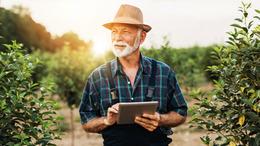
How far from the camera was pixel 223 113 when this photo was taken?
2.97 metres

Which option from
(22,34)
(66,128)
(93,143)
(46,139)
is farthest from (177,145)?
(22,34)

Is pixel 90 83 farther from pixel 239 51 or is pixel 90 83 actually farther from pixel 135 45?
pixel 239 51

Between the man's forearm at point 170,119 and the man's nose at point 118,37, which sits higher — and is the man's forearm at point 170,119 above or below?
below

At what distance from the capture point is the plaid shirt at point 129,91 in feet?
8.77

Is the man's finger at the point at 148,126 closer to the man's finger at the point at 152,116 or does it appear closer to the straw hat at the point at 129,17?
the man's finger at the point at 152,116

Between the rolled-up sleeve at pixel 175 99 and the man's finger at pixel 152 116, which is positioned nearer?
the man's finger at pixel 152 116

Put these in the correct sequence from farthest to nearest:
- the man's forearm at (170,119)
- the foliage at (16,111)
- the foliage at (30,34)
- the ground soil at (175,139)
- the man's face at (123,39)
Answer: the foliage at (30,34)
the ground soil at (175,139)
the foliage at (16,111)
the man's face at (123,39)
the man's forearm at (170,119)

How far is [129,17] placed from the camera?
276 centimetres

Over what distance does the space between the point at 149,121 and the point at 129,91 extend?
0.38 meters

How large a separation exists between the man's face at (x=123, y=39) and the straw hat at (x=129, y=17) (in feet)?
0.19

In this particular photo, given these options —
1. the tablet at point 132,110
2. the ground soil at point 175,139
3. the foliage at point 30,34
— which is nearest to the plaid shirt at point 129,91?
the tablet at point 132,110

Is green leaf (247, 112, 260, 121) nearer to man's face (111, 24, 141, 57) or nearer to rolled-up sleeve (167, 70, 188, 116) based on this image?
rolled-up sleeve (167, 70, 188, 116)

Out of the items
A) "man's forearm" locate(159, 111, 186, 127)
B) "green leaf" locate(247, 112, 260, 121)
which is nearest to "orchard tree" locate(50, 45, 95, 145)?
"man's forearm" locate(159, 111, 186, 127)

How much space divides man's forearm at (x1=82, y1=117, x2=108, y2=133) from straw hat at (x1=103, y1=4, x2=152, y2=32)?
3.01 ft
